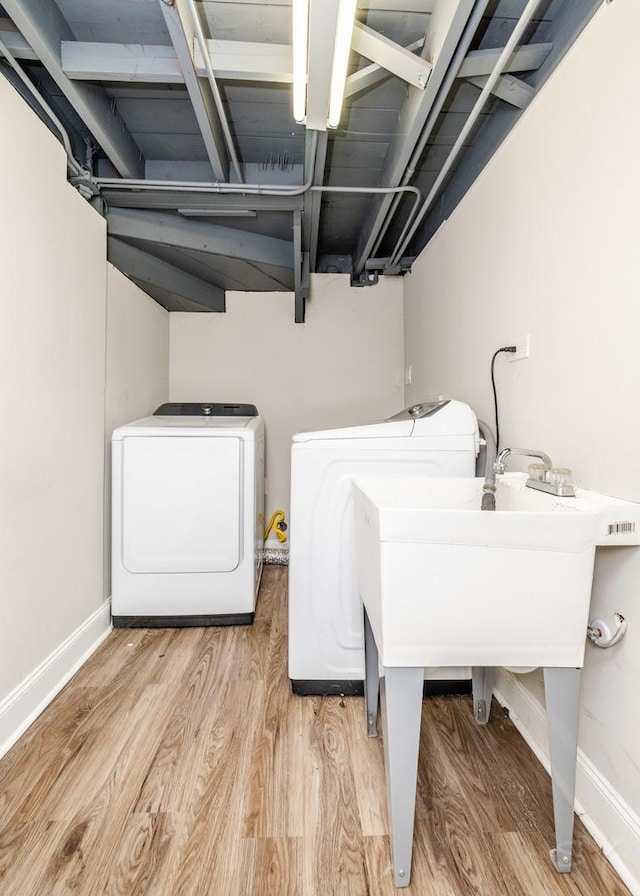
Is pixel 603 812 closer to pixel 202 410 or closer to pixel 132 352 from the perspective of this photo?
pixel 202 410

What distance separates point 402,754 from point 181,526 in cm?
159

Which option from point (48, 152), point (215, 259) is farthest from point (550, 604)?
point (215, 259)

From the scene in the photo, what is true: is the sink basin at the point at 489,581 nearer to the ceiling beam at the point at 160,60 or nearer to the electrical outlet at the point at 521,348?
the electrical outlet at the point at 521,348

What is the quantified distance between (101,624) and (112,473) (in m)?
0.73

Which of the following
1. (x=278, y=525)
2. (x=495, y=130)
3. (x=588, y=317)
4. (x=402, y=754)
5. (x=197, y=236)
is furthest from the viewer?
(x=278, y=525)

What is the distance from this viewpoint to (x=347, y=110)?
196 centimetres

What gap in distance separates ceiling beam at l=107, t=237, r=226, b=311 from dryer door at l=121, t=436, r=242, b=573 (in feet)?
3.68

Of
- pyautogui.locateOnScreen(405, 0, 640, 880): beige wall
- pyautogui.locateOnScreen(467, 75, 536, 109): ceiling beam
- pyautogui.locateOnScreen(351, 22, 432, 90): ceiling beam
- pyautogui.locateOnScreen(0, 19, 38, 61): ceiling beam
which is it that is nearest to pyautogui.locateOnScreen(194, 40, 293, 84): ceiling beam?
pyautogui.locateOnScreen(351, 22, 432, 90): ceiling beam

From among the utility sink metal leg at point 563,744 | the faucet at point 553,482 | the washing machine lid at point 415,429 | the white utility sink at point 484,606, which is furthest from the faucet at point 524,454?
the utility sink metal leg at point 563,744

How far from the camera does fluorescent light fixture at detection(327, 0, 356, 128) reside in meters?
1.14

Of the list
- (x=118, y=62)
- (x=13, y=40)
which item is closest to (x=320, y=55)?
(x=118, y=62)

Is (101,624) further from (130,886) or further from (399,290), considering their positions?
(399,290)

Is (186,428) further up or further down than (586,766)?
further up

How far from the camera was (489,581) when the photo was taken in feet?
3.26
